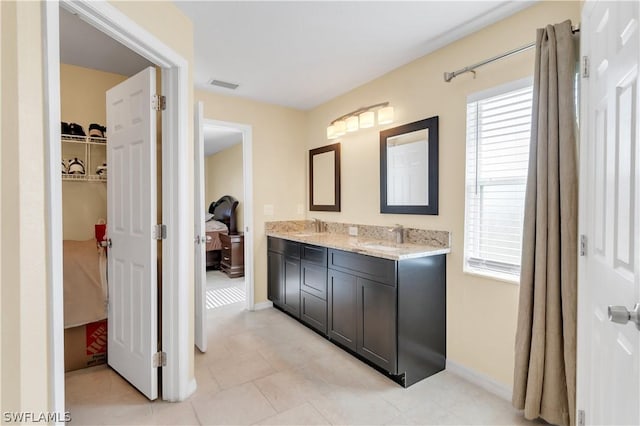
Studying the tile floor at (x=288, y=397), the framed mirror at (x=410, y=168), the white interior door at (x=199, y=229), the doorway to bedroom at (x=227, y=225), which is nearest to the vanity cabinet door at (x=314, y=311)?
the tile floor at (x=288, y=397)

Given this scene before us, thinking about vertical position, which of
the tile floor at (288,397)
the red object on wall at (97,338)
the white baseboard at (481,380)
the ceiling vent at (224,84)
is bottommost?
the tile floor at (288,397)

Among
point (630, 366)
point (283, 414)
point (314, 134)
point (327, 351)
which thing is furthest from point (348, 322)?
point (314, 134)

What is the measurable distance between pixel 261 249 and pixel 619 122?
333 centimetres

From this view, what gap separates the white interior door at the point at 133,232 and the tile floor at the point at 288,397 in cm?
18

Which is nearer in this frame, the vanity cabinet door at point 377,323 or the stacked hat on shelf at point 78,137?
the vanity cabinet door at point 377,323

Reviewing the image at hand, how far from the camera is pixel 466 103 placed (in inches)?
90.0

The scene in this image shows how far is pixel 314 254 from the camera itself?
2996mm

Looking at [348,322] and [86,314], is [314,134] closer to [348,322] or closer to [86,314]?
[348,322]

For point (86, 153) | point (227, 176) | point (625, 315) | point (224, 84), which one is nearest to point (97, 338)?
point (86, 153)

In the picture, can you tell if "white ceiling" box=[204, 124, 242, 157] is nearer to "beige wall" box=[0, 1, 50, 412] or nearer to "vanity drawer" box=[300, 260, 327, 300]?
"vanity drawer" box=[300, 260, 327, 300]

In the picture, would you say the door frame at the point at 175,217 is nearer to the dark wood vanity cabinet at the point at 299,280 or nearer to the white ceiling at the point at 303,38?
the white ceiling at the point at 303,38

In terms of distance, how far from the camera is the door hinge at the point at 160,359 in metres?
2.03

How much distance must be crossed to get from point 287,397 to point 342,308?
0.83m

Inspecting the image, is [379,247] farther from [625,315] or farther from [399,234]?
[625,315]
